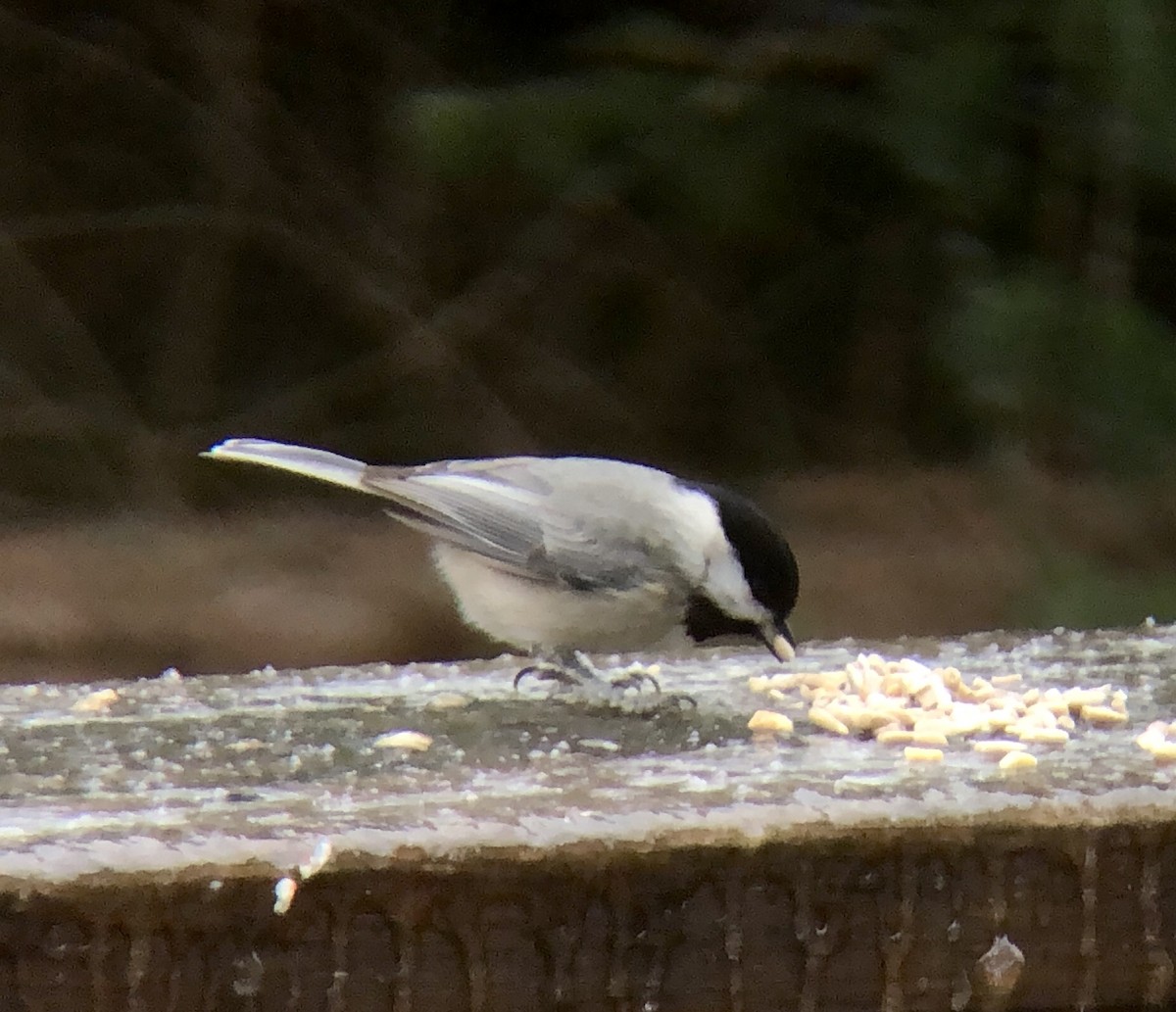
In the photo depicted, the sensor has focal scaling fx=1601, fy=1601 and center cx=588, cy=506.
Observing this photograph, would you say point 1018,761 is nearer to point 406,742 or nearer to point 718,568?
point 406,742

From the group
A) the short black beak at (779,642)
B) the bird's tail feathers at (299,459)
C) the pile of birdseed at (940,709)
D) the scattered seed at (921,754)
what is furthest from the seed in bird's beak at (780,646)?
the bird's tail feathers at (299,459)

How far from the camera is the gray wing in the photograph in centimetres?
209

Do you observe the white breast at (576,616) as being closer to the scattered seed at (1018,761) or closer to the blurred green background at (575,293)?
the scattered seed at (1018,761)

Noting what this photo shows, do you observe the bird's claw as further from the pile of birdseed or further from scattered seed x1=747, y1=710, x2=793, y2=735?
scattered seed x1=747, y1=710, x2=793, y2=735

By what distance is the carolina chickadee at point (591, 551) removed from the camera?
1.97 meters

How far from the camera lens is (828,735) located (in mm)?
1399

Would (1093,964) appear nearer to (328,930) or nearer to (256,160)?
(328,930)

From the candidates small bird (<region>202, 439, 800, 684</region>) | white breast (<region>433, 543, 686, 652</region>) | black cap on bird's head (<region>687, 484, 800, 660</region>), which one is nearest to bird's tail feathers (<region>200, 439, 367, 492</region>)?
small bird (<region>202, 439, 800, 684</region>)

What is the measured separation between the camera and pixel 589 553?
6.86 feet

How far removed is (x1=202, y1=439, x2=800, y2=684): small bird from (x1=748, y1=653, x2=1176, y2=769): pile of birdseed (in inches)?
8.5

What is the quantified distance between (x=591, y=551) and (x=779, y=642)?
31 cm

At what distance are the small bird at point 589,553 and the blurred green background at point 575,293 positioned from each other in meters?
1.28

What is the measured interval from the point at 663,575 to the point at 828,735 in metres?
0.68

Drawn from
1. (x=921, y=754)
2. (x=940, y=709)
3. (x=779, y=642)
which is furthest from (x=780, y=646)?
(x=921, y=754)
